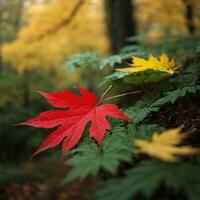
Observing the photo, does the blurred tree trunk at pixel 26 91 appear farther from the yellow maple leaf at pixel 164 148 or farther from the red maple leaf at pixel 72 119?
the yellow maple leaf at pixel 164 148

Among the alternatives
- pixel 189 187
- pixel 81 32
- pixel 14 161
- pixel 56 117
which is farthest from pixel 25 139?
pixel 189 187

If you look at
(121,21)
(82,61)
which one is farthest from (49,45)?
(82,61)

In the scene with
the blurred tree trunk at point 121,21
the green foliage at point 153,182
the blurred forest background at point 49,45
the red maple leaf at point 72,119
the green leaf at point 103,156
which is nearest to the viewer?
the green foliage at point 153,182

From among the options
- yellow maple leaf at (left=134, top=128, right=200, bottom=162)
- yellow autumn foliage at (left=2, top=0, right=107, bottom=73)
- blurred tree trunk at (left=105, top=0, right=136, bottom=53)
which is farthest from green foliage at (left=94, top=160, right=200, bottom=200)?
yellow autumn foliage at (left=2, top=0, right=107, bottom=73)

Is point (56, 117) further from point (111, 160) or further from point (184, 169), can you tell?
point (184, 169)

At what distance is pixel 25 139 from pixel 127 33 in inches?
264

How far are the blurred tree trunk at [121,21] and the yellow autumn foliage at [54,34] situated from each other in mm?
1992

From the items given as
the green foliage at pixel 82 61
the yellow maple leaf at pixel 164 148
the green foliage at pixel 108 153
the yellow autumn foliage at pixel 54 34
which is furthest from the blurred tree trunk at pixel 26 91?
the yellow maple leaf at pixel 164 148

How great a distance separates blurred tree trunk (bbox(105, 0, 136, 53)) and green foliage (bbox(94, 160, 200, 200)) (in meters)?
3.47

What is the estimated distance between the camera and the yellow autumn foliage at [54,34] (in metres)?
6.38

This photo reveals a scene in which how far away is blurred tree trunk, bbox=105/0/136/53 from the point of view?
4.25m

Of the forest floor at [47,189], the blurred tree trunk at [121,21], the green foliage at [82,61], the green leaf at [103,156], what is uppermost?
the blurred tree trunk at [121,21]

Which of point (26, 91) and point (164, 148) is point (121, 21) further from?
point (26, 91)

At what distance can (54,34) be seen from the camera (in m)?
6.50
